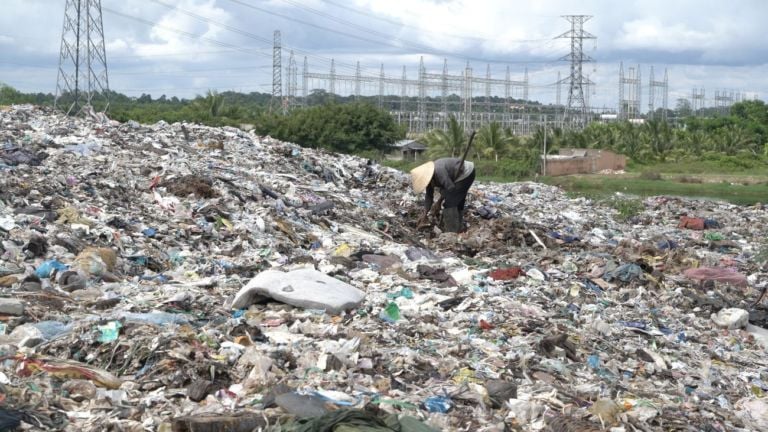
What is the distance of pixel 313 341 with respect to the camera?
5406 mm

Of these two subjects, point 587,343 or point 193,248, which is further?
point 193,248

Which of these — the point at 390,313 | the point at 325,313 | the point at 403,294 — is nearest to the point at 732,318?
the point at 403,294

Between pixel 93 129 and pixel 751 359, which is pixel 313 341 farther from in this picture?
pixel 93 129

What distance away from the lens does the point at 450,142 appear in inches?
1357

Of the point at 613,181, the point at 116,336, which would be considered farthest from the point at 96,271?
the point at 613,181

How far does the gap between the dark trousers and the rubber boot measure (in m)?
0.07

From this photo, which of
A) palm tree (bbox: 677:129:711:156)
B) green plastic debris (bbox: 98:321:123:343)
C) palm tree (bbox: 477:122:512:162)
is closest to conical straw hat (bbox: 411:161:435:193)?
green plastic debris (bbox: 98:321:123:343)

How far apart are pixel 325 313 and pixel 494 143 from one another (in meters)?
30.2

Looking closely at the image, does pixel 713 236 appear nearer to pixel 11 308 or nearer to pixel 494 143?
pixel 11 308

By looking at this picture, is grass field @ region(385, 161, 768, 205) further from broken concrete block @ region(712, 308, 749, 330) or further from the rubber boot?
broken concrete block @ region(712, 308, 749, 330)

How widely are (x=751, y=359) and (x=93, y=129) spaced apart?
1175 cm

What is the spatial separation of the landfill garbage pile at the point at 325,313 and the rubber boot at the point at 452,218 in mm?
286

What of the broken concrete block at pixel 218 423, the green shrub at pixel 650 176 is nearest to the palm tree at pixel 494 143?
the green shrub at pixel 650 176

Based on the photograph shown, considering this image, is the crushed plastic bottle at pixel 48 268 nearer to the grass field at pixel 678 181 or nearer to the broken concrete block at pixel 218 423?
the broken concrete block at pixel 218 423
